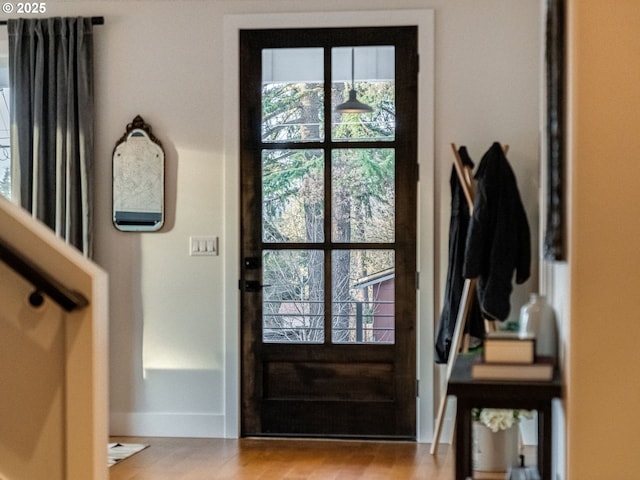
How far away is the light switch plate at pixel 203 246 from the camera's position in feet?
18.6

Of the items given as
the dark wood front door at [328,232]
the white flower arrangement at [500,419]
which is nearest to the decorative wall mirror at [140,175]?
the dark wood front door at [328,232]

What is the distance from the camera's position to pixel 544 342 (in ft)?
11.5

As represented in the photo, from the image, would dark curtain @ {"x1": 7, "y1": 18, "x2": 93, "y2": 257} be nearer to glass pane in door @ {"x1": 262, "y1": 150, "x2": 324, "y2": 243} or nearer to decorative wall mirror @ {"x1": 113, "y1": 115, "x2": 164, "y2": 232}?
decorative wall mirror @ {"x1": 113, "y1": 115, "x2": 164, "y2": 232}

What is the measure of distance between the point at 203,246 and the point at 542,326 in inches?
103

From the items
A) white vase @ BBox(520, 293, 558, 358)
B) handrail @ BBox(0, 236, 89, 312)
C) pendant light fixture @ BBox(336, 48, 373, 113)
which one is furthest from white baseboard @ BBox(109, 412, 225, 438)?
handrail @ BBox(0, 236, 89, 312)

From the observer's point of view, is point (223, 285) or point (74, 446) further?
point (223, 285)

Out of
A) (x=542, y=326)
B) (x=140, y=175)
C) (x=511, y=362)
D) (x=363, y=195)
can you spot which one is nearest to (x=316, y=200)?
(x=363, y=195)

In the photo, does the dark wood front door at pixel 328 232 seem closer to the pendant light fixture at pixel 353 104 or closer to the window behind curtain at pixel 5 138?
the pendant light fixture at pixel 353 104

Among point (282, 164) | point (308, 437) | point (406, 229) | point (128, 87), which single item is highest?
point (128, 87)

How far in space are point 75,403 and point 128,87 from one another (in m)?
2.93

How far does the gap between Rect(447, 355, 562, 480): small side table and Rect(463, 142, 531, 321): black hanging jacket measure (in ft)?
5.55

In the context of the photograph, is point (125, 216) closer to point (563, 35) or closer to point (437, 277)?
point (437, 277)

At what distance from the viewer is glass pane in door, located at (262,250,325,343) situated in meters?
5.60

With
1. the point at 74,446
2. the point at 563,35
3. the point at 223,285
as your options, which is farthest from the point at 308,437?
the point at 563,35
